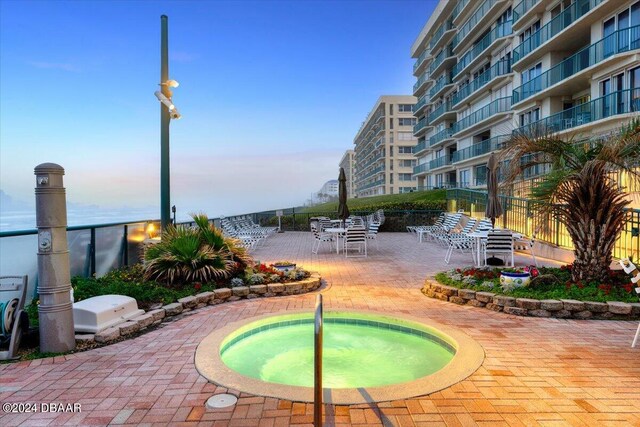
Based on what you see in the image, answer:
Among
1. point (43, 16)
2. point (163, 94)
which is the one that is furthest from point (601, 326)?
point (43, 16)

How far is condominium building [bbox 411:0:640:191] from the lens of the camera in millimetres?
16953

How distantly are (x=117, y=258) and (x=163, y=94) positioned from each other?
11.7 feet

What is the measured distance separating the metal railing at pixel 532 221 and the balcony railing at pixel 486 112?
33.9ft

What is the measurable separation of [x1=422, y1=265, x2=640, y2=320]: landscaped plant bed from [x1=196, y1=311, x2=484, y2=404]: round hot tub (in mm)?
1554

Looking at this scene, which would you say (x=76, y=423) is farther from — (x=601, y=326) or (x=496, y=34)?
(x=496, y=34)

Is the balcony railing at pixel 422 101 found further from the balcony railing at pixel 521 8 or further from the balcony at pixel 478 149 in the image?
the balcony railing at pixel 521 8

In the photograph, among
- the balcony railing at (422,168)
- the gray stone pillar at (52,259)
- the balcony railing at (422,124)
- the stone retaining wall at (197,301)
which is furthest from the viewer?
the balcony railing at (422,168)

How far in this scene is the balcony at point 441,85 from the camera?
38.6 m

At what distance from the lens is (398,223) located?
2078cm

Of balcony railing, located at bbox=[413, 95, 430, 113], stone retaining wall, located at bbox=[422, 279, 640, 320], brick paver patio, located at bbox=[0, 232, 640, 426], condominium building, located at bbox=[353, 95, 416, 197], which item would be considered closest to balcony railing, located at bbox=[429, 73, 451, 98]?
balcony railing, located at bbox=[413, 95, 430, 113]

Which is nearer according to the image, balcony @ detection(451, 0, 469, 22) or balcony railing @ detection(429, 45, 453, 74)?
balcony @ detection(451, 0, 469, 22)

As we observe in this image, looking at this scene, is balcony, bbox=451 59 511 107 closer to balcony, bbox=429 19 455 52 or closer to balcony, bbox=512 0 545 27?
balcony, bbox=512 0 545 27

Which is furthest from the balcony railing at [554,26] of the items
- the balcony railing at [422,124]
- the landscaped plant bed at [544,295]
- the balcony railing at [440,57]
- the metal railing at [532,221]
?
the balcony railing at [422,124]

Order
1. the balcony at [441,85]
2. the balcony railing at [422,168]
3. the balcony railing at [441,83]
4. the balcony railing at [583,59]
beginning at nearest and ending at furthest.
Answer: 1. the balcony railing at [583,59]
2. the balcony at [441,85]
3. the balcony railing at [441,83]
4. the balcony railing at [422,168]
